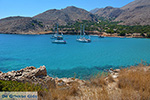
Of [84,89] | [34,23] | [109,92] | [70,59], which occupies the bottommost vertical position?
[70,59]

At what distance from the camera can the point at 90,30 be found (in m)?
98.9

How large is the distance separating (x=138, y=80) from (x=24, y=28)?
10749 cm

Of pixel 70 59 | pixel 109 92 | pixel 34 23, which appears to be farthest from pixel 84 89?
pixel 34 23

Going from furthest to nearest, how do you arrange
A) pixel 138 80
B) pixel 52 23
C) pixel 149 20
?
pixel 52 23
pixel 149 20
pixel 138 80

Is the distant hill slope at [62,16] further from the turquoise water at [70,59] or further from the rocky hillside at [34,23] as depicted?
the turquoise water at [70,59]

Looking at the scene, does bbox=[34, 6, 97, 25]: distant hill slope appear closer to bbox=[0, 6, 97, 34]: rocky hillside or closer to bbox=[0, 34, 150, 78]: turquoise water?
bbox=[0, 6, 97, 34]: rocky hillside

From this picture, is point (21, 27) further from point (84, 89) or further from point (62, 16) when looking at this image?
point (84, 89)

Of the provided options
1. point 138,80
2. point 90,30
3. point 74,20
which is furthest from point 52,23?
point 138,80

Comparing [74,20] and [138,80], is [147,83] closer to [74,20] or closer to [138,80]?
[138,80]

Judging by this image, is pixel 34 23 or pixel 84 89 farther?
pixel 34 23

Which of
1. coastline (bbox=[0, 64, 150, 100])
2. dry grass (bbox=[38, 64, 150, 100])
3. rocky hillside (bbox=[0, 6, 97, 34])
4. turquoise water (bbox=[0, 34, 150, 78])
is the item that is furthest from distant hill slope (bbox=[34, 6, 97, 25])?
dry grass (bbox=[38, 64, 150, 100])

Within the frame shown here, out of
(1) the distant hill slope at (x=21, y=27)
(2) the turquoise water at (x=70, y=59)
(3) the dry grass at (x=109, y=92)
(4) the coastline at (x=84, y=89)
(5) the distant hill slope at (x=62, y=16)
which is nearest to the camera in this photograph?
(3) the dry grass at (x=109, y=92)

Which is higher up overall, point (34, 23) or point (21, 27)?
point (34, 23)

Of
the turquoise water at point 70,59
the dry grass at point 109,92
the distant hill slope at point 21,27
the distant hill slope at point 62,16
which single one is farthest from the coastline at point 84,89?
the distant hill slope at point 62,16
